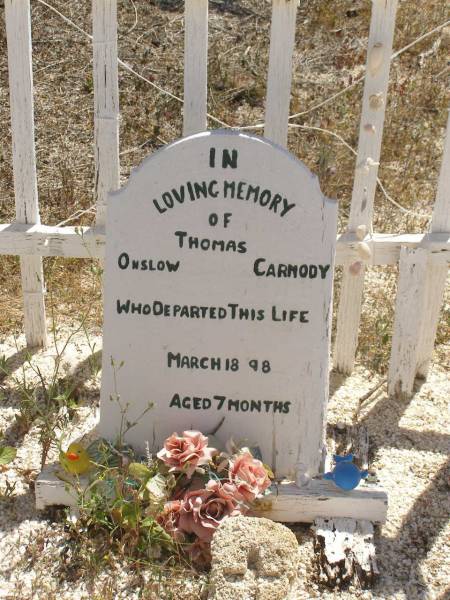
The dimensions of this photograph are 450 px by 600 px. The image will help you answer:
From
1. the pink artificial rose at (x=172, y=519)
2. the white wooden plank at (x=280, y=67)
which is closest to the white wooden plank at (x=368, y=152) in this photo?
the white wooden plank at (x=280, y=67)

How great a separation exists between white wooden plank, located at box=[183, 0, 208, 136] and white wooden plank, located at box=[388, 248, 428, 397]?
3.49ft

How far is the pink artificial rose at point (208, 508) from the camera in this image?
2600mm

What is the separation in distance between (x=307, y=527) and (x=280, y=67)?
5.93 feet

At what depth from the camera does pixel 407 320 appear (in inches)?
137

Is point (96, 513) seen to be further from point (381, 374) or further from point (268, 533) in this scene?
point (381, 374)

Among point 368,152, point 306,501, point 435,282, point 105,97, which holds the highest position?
point 105,97

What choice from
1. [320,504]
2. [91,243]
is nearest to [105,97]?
[91,243]

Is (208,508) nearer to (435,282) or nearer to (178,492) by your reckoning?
(178,492)

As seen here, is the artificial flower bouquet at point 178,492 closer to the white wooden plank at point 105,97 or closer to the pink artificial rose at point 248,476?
the pink artificial rose at point 248,476

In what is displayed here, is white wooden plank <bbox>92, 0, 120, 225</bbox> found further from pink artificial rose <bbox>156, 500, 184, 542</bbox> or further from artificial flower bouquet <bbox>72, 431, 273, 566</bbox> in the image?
pink artificial rose <bbox>156, 500, 184, 542</bbox>

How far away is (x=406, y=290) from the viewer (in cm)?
342

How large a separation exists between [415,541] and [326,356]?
75 cm

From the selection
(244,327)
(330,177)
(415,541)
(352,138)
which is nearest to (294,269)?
(244,327)

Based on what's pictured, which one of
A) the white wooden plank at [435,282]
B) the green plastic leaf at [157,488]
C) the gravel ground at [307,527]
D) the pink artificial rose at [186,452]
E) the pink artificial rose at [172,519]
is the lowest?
the gravel ground at [307,527]
